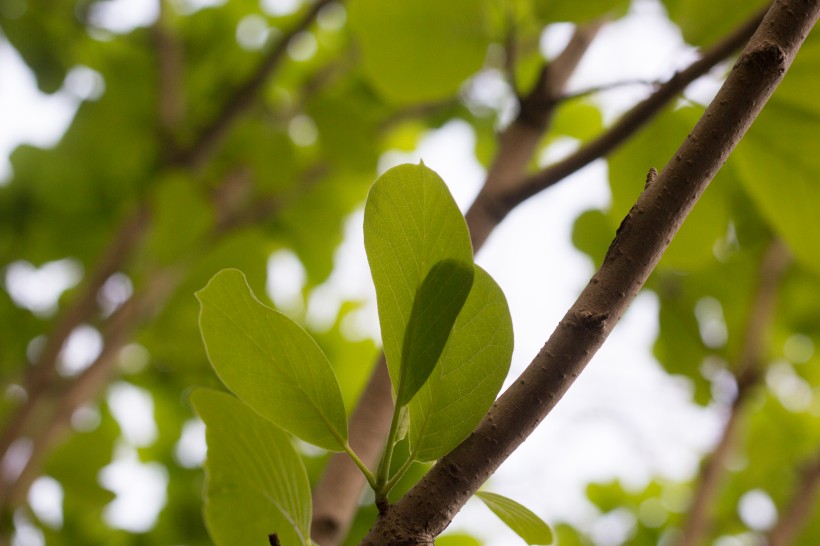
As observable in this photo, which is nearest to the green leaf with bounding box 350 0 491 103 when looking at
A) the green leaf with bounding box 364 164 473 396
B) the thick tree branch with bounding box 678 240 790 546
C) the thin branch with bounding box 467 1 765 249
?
the thin branch with bounding box 467 1 765 249

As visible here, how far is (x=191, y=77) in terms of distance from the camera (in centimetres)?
93

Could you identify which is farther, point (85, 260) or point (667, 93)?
point (85, 260)

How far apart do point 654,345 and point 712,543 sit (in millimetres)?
317

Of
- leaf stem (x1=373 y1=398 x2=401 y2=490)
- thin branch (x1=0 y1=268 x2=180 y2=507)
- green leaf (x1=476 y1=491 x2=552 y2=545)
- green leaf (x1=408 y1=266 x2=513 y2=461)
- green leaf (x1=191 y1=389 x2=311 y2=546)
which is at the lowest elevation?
thin branch (x1=0 y1=268 x2=180 y2=507)

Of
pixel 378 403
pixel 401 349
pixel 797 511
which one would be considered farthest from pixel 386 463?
pixel 797 511

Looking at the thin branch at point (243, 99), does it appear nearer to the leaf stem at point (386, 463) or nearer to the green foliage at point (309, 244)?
the green foliage at point (309, 244)

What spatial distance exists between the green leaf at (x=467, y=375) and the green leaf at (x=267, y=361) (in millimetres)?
26

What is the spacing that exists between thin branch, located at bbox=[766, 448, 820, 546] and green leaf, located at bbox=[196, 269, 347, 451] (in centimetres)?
65

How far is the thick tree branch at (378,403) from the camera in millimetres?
323

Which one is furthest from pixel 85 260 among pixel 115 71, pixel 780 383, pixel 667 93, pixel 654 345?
pixel 780 383

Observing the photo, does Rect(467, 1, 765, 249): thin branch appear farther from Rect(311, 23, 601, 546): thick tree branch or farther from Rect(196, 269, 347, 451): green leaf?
Rect(196, 269, 347, 451): green leaf

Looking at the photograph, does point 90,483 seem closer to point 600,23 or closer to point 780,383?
point 600,23

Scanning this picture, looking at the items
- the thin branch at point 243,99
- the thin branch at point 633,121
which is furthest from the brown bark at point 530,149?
the thin branch at point 243,99

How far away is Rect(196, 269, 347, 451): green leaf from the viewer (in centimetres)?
21
